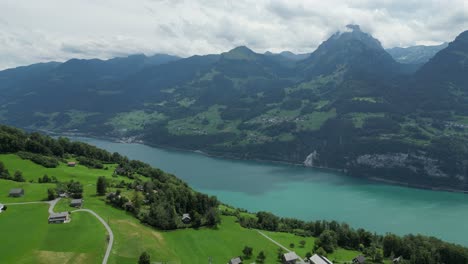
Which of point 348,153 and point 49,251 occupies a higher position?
point 348,153

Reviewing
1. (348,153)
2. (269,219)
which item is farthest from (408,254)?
(348,153)

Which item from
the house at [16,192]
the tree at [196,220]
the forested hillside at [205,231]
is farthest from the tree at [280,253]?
the house at [16,192]

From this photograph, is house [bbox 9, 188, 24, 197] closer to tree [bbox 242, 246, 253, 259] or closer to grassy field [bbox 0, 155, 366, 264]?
grassy field [bbox 0, 155, 366, 264]

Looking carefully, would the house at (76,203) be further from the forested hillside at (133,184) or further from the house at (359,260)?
the house at (359,260)

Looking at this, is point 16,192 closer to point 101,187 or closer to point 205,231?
point 101,187

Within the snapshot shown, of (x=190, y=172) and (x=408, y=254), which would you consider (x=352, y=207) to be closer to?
(x=408, y=254)

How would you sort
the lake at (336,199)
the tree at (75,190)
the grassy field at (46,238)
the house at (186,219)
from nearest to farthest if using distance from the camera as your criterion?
the grassy field at (46,238) < the house at (186,219) < the tree at (75,190) < the lake at (336,199)
